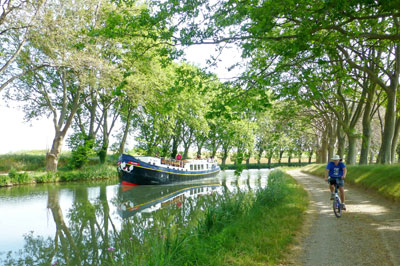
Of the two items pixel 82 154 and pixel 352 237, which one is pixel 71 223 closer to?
pixel 352 237

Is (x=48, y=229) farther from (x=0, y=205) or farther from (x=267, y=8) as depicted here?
(x=267, y=8)

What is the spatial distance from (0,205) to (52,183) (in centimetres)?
947

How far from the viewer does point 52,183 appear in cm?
2272

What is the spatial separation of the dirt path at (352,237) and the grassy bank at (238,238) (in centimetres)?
37

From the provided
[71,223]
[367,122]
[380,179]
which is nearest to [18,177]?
[71,223]

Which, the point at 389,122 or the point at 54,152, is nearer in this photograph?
the point at 389,122

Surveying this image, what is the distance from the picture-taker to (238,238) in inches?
253

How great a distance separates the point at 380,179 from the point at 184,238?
10.8 meters

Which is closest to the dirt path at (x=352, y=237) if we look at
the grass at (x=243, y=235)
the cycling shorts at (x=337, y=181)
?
the grass at (x=243, y=235)

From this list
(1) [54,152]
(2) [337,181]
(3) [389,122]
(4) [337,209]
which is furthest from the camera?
(1) [54,152]

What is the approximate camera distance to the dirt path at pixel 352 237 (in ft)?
16.6

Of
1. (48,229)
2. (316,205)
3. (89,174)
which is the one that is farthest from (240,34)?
(89,174)

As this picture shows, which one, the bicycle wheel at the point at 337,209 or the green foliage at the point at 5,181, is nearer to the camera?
the bicycle wheel at the point at 337,209

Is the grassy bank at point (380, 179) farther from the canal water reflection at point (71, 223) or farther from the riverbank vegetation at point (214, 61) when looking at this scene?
the canal water reflection at point (71, 223)
